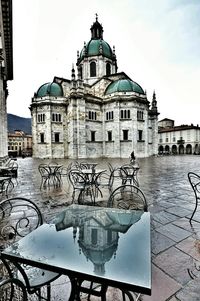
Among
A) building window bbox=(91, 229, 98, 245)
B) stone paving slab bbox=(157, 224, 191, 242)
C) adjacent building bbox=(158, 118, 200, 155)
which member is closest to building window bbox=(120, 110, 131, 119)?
adjacent building bbox=(158, 118, 200, 155)

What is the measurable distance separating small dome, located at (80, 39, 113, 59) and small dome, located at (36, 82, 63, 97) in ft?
30.3

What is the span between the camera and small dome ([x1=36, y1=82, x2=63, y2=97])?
3077 centimetres

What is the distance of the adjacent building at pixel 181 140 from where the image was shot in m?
50.7

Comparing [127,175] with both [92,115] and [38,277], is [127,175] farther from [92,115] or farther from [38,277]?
[92,115]

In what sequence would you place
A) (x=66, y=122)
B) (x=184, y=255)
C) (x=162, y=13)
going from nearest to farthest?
(x=184, y=255) < (x=162, y=13) < (x=66, y=122)

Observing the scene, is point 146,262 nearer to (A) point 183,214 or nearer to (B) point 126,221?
(B) point 126,221

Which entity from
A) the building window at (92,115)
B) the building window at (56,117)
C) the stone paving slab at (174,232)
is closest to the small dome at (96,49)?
the building window at (92,115)

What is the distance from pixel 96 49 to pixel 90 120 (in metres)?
15.5

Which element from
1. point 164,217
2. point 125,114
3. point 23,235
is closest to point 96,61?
point 125,114

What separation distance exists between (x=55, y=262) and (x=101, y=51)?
37886mm

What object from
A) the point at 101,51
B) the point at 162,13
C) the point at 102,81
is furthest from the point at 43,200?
the point at 101,51

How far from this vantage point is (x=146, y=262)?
45.9 inches

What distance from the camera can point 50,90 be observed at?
3084 centimetres

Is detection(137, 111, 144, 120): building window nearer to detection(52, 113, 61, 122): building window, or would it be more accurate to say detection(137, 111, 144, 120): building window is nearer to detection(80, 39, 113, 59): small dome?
detection(52, 113, 61, 122): building window
